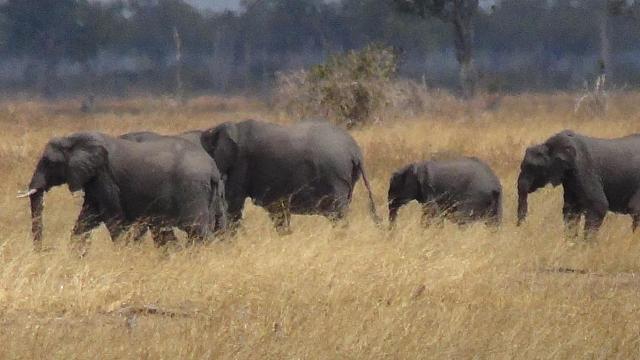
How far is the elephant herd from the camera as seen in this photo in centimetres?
1093

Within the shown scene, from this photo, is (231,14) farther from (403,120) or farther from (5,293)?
(5,293)

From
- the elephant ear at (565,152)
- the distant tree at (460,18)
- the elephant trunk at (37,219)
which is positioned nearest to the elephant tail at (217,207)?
the elephant trunk at (37,219)

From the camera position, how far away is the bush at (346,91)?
74.6 ft

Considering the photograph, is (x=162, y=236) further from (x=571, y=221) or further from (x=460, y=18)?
(x=460, y=18)

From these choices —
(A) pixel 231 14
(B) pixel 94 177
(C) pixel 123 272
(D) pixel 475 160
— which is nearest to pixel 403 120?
(D) pixel 475 160

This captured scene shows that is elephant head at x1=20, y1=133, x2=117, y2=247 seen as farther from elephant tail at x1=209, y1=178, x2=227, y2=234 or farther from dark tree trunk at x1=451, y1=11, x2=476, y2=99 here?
dark tree trunk at x1=451, y1=11, x2=476, y2=99

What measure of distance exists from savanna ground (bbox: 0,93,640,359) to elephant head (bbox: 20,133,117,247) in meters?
0.33

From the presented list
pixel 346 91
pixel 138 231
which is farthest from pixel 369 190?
pixel 346 91

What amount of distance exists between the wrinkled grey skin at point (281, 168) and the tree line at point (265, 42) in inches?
1877

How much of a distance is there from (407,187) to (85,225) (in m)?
3.60

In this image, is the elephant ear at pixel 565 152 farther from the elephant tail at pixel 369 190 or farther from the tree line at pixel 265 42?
the tree line at pixel 265 42

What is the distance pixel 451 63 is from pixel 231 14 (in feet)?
42.5

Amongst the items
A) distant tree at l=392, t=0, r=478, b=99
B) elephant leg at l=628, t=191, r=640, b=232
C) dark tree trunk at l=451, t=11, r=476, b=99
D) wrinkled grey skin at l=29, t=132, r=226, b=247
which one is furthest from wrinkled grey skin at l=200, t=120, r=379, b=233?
distant tree at l=392, t=0, r=478, b=99

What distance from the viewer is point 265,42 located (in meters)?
83.4
